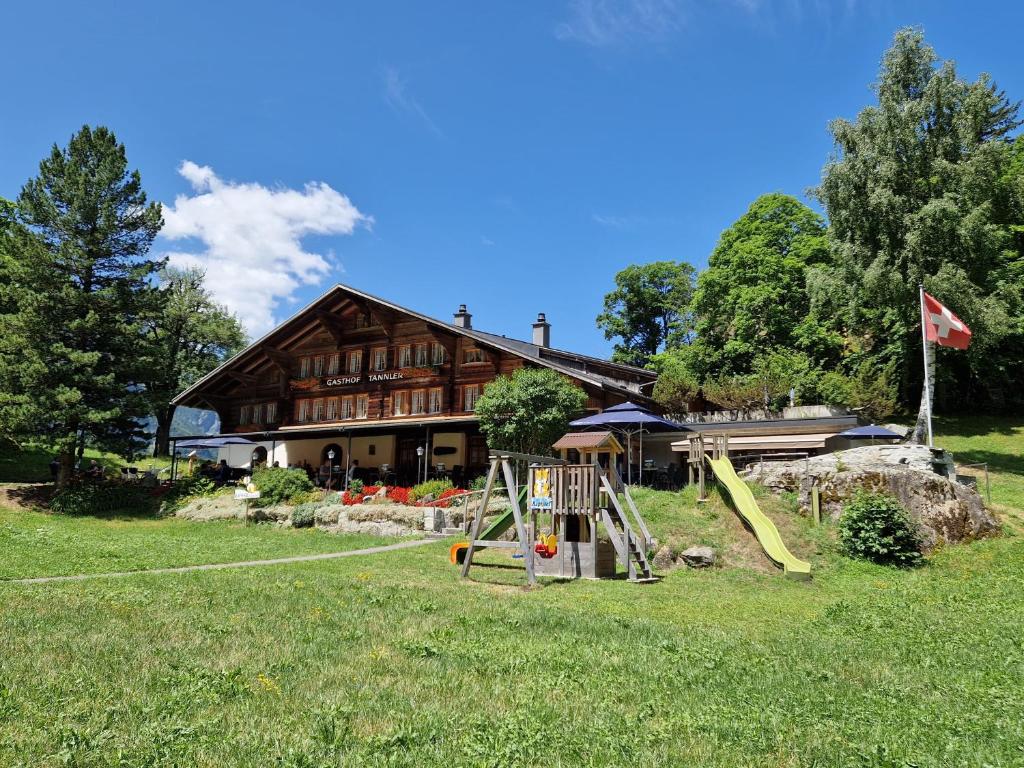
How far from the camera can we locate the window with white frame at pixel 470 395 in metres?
Result: 33.3

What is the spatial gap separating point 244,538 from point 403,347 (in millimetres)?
15917

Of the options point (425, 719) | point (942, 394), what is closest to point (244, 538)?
point (425, 719)

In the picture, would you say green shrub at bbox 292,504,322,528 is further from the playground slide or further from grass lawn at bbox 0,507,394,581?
the playground slide

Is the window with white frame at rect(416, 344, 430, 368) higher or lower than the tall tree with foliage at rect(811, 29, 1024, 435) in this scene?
lower

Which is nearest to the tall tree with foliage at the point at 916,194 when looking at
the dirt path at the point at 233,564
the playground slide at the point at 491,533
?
the playground slide at the point at 491,533

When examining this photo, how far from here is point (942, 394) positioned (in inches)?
1467

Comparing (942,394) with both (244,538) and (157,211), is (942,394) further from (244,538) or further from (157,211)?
(157,211)

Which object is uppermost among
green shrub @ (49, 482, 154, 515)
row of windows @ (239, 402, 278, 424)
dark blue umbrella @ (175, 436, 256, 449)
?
row of windows @ (239, 402, 278, 424)

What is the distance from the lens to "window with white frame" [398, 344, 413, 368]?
36000mm

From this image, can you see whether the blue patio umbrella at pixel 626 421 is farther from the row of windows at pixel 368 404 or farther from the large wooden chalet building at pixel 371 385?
the row of windows at pixel 368 404

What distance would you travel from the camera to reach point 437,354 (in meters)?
35.0

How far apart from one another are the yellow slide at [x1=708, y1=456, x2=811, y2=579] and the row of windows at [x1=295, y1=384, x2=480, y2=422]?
15441 mm

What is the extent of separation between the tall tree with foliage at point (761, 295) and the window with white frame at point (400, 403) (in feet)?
55.7

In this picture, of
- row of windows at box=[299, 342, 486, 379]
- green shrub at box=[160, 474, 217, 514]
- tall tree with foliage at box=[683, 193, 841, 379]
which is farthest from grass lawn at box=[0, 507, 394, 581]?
tall tree with foliage at box=[683, 193, 841, 379]
